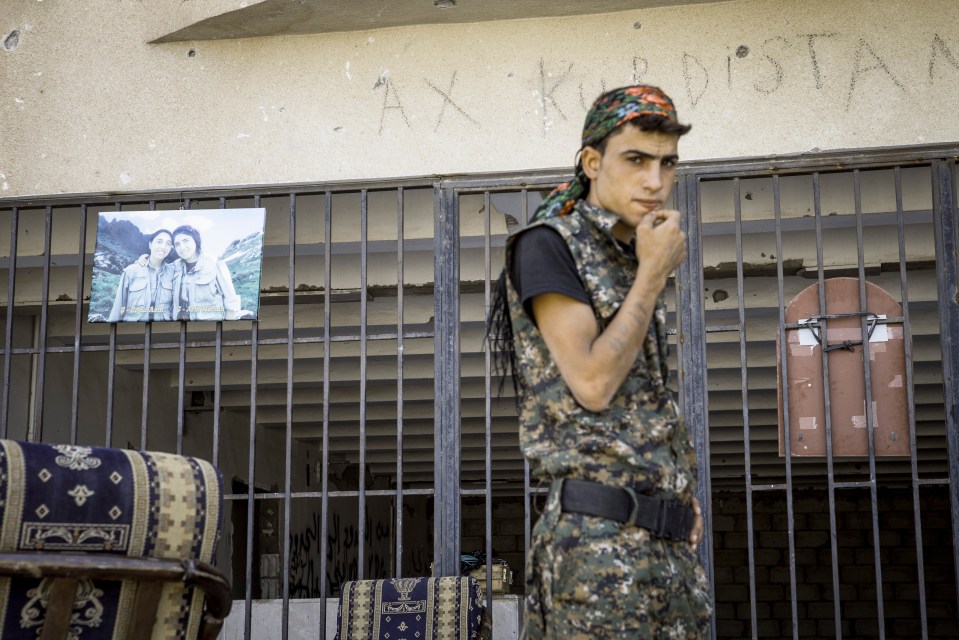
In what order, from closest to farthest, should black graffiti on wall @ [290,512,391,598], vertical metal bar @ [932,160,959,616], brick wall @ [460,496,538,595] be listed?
1. vertical metal bar @ [932,160,959,616]
2. black graffiti on wall @ [290,512,391,598]
3. brick wall @ [460,496,538,595]

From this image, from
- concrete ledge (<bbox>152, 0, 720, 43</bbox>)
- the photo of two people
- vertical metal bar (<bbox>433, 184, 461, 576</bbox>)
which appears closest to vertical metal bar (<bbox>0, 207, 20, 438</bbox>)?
the photo of two people

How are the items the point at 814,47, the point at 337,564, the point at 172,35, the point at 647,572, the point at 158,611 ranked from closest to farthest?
1. the point at 158,611
2. the point at 647,572
3. the point at 814,47
4. the point at 172,35
5. the point at 337,564

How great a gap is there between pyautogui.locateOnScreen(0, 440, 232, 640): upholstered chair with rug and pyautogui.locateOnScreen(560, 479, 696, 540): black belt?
62 cm

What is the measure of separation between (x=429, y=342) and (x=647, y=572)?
672 centimetres

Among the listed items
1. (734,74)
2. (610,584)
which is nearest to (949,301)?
(734,74)

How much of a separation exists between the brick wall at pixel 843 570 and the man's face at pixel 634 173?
1462 centimetres

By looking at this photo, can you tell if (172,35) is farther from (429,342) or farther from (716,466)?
(716,466)

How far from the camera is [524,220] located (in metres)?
4.94

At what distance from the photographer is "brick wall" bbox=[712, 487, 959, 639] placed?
16.0m

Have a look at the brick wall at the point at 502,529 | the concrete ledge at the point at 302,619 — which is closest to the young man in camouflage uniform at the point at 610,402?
the concrete ledge at the point at 302,619

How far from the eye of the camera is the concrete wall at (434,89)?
189 inches

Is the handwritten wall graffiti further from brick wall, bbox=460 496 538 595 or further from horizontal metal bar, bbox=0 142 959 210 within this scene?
brick wall, bbox=460 496 538 595

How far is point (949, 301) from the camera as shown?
15.4 feet

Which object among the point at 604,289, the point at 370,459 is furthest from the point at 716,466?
the point at 604,289
